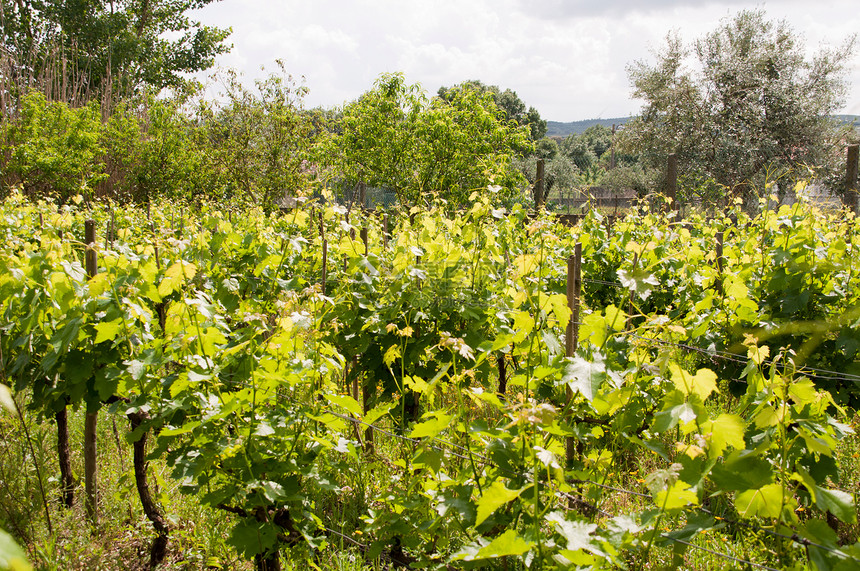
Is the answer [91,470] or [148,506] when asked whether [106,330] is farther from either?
[91,470]

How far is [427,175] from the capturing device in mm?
10812

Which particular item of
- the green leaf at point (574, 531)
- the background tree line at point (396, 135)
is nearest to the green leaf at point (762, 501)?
the green leaf at point (574, 531)

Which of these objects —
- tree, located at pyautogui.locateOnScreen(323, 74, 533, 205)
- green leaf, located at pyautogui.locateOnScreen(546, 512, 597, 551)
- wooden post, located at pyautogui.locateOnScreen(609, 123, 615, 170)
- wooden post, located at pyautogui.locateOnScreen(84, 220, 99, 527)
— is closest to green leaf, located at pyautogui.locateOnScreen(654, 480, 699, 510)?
green leaf, located at pyautogui.locateOnScreen(546, 512, 597, 551)

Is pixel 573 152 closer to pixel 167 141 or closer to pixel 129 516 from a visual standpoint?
pixel 167 141

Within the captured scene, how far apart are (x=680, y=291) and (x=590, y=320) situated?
7.78 feet

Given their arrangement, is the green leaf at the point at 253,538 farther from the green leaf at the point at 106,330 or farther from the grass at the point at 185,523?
the green leaf at the point at 106,330

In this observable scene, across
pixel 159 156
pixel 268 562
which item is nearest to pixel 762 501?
pixel 268 562

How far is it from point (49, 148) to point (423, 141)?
256 inches

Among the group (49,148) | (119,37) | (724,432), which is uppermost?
(119,37)

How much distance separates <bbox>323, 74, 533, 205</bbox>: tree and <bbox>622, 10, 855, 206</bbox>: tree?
7434mm

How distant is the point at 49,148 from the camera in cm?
1048

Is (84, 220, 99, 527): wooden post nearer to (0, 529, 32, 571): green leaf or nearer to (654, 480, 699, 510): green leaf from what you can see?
→ (654, 480, 699, 510): green leaf

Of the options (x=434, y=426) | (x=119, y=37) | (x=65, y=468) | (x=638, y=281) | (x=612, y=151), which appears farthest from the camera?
(x=612, y=151)

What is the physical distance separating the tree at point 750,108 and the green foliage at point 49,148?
13955 mm
